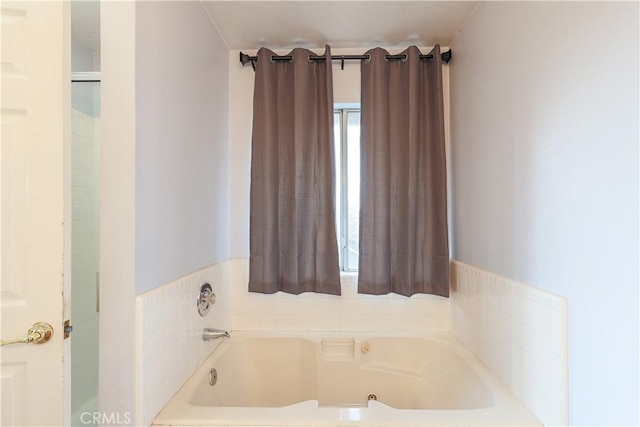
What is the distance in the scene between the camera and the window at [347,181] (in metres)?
2.10

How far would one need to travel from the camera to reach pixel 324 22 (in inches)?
69.4

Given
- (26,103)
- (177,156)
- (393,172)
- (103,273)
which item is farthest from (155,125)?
(393,172)

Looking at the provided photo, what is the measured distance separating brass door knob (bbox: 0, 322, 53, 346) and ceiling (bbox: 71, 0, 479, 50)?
59.8 inches

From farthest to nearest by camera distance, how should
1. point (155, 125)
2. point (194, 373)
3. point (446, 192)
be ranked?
point (446, 192) < point (194, 373) < point (155, 125)

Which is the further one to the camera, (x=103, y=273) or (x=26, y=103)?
(x=103, y=273)

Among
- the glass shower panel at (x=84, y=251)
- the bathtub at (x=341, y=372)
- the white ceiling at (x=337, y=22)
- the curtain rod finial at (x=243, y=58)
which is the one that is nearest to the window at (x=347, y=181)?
the white ceiling at (x=337, y=22)

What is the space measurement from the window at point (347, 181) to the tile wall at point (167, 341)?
2.86 ft

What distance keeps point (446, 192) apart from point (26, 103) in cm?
187

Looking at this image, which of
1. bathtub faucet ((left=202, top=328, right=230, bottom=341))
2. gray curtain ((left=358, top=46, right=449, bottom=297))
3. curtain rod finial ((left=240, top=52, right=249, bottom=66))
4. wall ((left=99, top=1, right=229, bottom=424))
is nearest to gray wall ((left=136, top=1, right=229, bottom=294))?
wall ((left=99, top=1, right=229, bottom=424))

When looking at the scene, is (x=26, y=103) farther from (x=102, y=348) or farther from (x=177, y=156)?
(x=102, y=348)

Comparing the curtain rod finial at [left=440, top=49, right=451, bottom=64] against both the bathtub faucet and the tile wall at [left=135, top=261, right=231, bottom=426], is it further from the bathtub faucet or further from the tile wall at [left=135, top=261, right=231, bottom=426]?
the bathtub faucet

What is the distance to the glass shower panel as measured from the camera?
1.75 meters

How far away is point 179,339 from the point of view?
1340mm

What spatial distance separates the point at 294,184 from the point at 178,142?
0.73 metres
